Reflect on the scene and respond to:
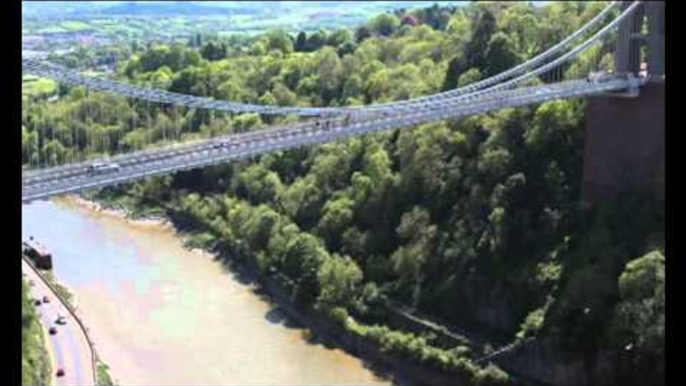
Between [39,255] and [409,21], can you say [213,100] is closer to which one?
[39,255]

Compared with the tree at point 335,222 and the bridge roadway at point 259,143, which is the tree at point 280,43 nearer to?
the tree at point 335,222

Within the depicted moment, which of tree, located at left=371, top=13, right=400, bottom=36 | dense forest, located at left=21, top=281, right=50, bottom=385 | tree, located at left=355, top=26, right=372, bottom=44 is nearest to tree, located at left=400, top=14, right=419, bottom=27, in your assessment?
tree, located at left=371, top=13, right=400, bottom=36

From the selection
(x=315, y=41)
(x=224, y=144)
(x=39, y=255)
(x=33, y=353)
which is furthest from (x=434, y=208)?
(x=315, y=41)

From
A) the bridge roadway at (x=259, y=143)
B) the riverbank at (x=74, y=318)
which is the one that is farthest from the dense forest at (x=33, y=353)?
the bridge roadway at (x=259, y=143)

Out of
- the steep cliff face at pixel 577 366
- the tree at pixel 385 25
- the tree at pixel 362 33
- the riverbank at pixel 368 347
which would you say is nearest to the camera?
the steep cliff face at pixel 577 366
